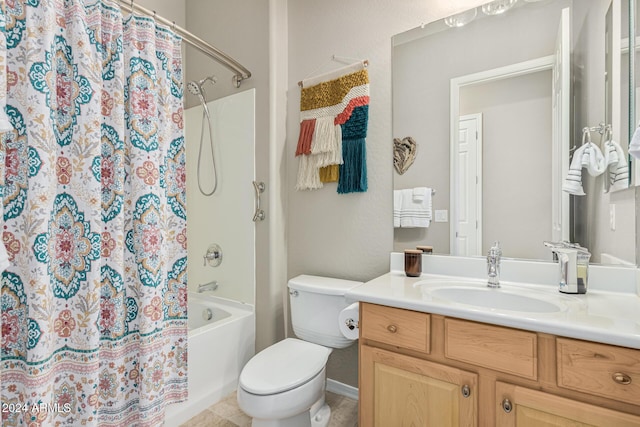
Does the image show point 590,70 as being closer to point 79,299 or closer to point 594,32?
point 594,32

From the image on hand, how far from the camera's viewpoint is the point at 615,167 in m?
1.22

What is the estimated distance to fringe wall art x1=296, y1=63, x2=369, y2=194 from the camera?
1.78m

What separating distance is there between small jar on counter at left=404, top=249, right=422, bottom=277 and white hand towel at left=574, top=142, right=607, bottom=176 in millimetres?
764

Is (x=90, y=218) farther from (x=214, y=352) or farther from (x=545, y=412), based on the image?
(x=545, y=412)

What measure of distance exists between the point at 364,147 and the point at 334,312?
944 mm

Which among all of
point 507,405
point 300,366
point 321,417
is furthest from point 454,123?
point 321,417

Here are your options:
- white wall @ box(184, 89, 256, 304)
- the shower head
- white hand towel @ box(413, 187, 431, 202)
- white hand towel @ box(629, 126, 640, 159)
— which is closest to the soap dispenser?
white hand towel @ box(629, 126, 640, 159)

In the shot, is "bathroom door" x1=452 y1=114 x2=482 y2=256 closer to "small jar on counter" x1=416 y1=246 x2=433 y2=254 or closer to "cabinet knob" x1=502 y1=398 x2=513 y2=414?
"small jar on counter" x1=416 y1=246 x2=433 y2=254

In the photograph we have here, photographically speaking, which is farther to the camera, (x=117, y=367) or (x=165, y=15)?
(x=165, y=15)

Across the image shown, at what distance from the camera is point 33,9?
0.98 meters

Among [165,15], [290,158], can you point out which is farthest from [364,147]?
[165,15]

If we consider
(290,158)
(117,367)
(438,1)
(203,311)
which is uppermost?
(438,1)

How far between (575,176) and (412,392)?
3.62 ft

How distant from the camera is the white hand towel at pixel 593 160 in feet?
4.07
